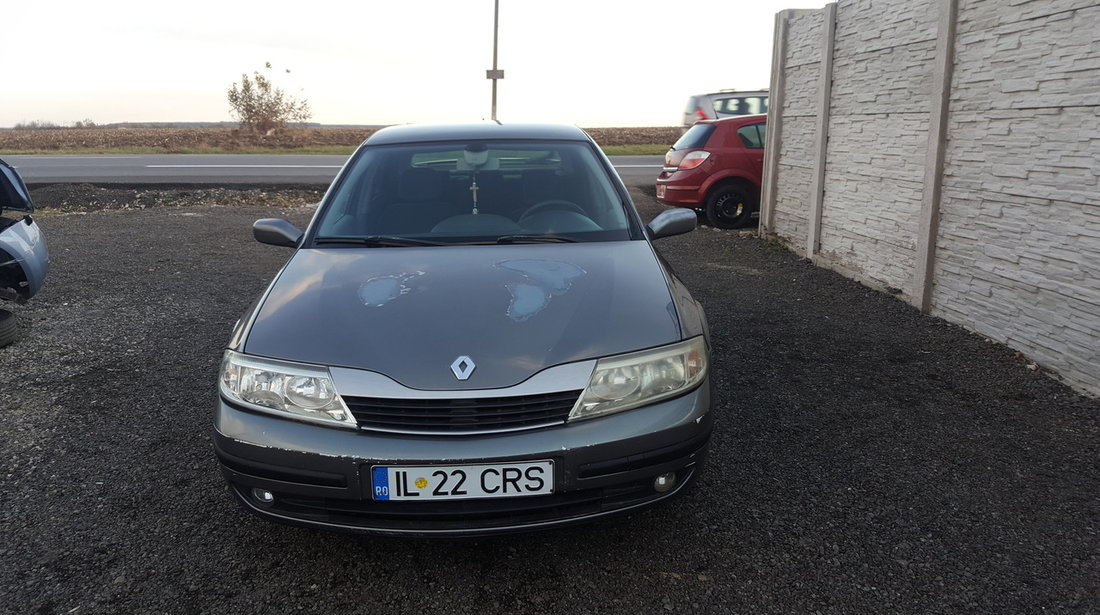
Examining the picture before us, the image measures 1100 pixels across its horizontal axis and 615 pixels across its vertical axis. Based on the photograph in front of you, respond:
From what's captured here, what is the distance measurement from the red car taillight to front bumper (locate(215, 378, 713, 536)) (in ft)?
28.6

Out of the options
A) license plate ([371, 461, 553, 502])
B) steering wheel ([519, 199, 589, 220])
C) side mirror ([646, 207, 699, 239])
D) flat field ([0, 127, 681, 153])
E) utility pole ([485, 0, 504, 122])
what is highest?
utility pole ([485, 0, 504, 122])

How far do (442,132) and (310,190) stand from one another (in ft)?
38.0

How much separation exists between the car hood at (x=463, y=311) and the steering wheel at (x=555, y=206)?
1.34 ft

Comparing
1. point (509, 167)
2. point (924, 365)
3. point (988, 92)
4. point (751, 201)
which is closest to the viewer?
point (509, 167)

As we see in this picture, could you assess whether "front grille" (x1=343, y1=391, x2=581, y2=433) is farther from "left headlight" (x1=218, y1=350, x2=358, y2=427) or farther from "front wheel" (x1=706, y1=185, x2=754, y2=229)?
"front wheel" (x1=706, y1=185, x2=754, y2=229)

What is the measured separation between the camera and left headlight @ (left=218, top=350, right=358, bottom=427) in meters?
2.49

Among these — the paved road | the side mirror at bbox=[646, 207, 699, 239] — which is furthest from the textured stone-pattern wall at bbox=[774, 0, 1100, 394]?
the paved road

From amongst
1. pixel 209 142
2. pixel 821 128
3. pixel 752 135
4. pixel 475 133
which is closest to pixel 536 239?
pixel 475 133

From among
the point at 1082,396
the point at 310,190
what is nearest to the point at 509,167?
the point at 1082,396

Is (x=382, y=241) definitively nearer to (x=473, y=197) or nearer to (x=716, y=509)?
(x=473, y=197)

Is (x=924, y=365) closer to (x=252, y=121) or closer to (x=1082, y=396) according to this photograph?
(x=1082, y=396)

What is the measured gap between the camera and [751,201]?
1098 cm

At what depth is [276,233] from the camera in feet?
12.1

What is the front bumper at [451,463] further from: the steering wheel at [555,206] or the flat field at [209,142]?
the flat field at [209,142]
